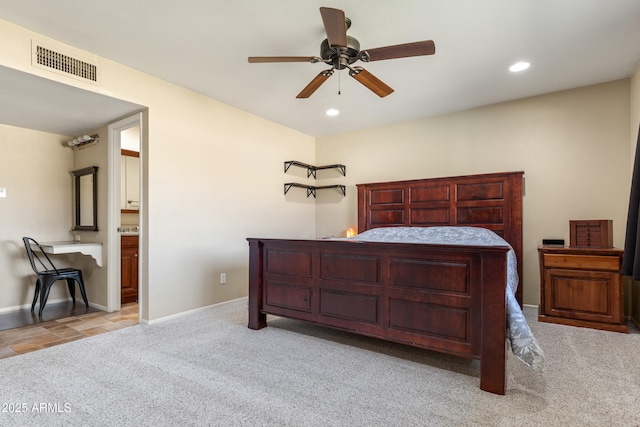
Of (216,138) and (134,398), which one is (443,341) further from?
(216,138)

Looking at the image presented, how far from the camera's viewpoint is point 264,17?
237cm

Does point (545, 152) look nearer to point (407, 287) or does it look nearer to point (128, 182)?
point (407, 287)

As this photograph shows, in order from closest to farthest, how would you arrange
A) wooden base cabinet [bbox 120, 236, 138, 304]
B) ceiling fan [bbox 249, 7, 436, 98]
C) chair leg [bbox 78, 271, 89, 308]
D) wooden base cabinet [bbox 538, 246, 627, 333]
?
ceiling fan [bbox 249, 7, 436, 98] < wooden base cabinet [bbox 538, 246, 627, 333] < chair leg [bbox 78, 271, 89, 308] < wooden base cabinet [bbox 120, 236, 138, 304]

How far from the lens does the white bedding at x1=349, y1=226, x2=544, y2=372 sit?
1.85 meters

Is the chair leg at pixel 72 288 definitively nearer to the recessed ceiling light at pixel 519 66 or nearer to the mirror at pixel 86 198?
the mirror at pixel 86 198

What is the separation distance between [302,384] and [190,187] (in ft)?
8.46

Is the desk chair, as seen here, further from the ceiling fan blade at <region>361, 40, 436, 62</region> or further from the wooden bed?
the ceiling fan blade at <region>361, 40, 436, 62</region>

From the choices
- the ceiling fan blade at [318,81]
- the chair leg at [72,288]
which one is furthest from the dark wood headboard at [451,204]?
the chair leg at [72,288]

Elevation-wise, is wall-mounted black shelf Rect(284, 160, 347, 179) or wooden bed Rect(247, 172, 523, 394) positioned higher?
wall-mounted black shelf Rect(284, 160, 347, 179)

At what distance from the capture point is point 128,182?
5000 mm

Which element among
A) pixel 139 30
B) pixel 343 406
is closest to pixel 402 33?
pixel 139 30

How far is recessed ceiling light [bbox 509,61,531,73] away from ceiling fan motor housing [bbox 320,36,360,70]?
1754 millimetres

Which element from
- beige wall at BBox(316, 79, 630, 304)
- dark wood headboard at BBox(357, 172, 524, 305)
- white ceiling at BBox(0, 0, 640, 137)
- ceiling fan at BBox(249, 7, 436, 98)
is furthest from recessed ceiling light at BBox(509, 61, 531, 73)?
ceiling fan at BBox(249, 7, 436, 98)

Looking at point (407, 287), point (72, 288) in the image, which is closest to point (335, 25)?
point (407, 287)
